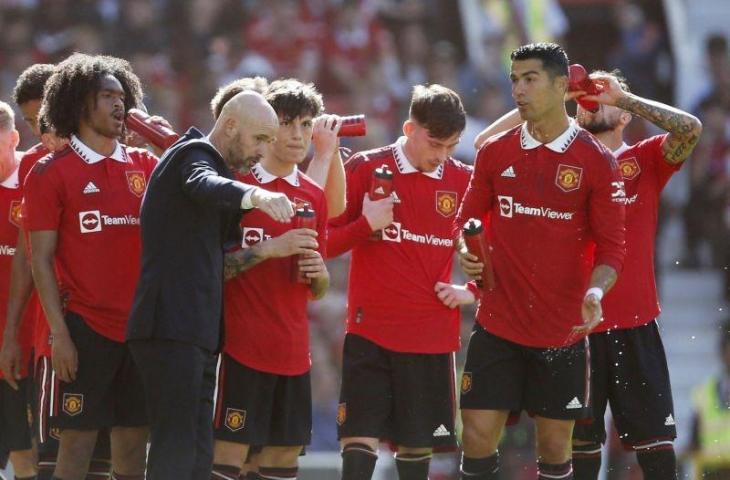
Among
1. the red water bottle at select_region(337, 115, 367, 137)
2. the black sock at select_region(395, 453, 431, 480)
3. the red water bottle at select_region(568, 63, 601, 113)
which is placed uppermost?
the red water bottle at select_region(568, 63, 601, 113)

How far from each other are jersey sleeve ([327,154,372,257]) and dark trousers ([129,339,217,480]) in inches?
62.7

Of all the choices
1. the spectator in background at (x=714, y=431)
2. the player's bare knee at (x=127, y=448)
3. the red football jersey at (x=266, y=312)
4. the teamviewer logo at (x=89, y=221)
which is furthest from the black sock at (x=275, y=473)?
the spectator in background at (x=714, y=431)

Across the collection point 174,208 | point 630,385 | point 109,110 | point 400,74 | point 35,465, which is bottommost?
point 35,465

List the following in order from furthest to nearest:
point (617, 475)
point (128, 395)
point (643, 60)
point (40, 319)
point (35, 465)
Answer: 1. point (643, 60)
2. point (617, 475)
3. point (35, 465)
4. point (40, 319)
5. point (128, 395)

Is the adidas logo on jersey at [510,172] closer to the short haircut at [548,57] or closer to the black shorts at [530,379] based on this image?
the short haircut at [548,57]

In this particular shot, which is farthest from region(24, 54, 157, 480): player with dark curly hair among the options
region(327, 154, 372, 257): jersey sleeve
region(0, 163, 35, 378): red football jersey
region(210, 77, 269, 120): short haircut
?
region(327, 154, 372, 257): jersey sleeve

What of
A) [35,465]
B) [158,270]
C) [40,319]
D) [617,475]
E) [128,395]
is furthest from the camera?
[617,475]

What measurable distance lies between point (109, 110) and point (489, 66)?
8.56m

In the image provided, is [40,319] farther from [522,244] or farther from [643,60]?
[643,60]

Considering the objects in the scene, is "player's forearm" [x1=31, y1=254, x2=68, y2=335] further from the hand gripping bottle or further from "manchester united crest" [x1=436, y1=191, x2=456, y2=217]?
"manchester united crest" [x1=436, y1=191, x2=456, y2=217]

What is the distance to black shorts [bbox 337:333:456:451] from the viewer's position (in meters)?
7.51

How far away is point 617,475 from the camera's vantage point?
12125mm

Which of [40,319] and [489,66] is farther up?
[489,66]

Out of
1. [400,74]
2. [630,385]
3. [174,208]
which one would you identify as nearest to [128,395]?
[174,208]
